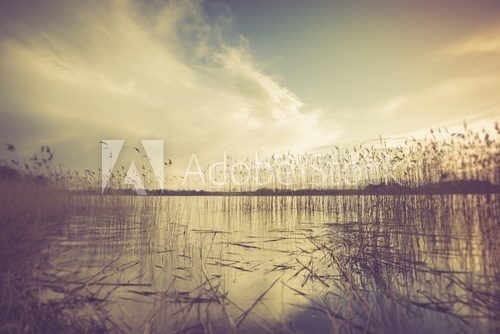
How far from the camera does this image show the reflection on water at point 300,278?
10.0 ft

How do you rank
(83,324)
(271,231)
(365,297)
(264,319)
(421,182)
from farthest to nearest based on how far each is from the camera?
(271,231) → (421,182) → (365,297) → (264,319) → (83,324)

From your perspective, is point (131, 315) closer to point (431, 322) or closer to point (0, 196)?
point (0, 196)

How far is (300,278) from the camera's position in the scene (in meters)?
4.52

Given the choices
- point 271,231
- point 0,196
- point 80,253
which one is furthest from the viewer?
point 271,231

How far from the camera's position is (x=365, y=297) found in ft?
11.9

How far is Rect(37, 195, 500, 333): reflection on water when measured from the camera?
3057mm

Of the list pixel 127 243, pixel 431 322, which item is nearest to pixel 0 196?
pixel 127 243

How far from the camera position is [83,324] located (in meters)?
2.86

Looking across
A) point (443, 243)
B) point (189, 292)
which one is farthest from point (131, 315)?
point (443, 243)

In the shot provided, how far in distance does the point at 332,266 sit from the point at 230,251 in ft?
7.47

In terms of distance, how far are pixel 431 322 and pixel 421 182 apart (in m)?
6.40

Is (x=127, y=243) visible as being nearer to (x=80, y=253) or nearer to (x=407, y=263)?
(x=80, y=253)

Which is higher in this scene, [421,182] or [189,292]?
[421,182]

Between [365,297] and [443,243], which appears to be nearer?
[365,297]
